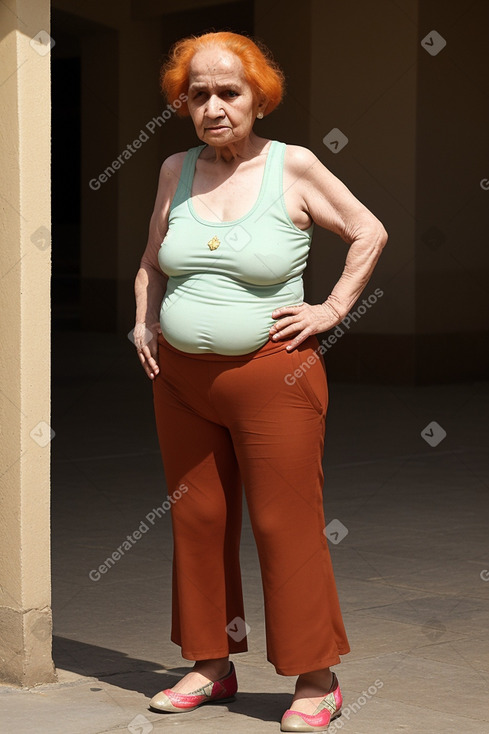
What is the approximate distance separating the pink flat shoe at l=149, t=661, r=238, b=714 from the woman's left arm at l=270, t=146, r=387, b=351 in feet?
3.78

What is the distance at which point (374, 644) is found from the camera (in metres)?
4.84

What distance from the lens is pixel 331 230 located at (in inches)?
152

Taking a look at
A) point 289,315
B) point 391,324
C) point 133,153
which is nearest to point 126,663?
point 289,315

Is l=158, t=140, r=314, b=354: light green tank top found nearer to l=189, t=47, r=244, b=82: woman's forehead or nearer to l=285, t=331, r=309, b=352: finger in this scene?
l=285, t=331, r=309, b=352: finger

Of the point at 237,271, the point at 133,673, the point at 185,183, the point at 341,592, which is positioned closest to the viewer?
the point at 237,271

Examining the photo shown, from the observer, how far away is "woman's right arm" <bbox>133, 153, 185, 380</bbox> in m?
4.07

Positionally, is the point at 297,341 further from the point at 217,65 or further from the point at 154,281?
the point at 217,65

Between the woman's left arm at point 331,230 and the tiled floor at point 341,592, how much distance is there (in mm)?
1223

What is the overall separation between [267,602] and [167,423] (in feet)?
2.09

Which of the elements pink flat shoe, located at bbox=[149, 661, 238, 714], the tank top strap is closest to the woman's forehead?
the tank top strap

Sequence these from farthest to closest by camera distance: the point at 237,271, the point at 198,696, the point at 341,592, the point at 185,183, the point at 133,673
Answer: the point at 341,592, the point at 133,673, the point at 198,696, the point at 185,183, the point at 237,271

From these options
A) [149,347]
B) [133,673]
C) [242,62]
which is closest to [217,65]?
[242,62]

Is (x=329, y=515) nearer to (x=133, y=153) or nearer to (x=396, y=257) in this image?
(x=396, y=257)

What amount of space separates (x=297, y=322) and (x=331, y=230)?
30 cm
